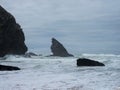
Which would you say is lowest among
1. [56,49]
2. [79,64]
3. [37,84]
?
[56,49]

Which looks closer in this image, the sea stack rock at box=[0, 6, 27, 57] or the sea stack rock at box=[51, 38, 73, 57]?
the sea stack rock at box=[0, 6, 27, 57]

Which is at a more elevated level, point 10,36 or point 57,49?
point 10,36

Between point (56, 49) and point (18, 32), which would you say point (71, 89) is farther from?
point (56, 49)

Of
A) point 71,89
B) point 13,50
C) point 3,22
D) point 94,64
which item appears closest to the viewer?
point 71,89

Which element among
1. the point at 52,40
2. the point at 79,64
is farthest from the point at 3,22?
the point at 52,40

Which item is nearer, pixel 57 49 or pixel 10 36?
pixel 10 36

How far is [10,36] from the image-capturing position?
89.3m

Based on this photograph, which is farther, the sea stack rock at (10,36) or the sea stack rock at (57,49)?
the sea stack rock at (57,49)

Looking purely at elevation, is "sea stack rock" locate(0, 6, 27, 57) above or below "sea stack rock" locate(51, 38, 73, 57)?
above

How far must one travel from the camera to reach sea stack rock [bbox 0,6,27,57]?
83375 millimetres

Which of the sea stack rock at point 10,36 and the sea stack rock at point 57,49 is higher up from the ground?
the sea stack rock at point 10,36

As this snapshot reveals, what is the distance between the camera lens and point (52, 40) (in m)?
131

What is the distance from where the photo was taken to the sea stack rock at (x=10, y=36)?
274 feet

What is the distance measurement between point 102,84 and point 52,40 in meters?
110
